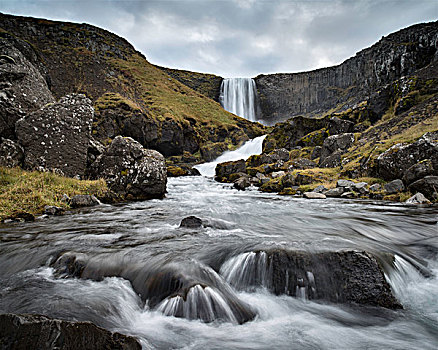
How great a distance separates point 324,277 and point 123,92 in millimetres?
48705

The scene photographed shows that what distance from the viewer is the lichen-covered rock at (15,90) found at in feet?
34.2

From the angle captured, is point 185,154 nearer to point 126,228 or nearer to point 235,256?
point 126,228

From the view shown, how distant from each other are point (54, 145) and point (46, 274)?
8.91 meters

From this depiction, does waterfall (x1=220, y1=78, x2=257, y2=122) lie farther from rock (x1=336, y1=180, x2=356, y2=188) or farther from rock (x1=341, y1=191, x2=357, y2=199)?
rock (x1=341, y1=191, x2=357, y2=199)

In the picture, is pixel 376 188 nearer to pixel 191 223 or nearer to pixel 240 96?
pixel 191 223

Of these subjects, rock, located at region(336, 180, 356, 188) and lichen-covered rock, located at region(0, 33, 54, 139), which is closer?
lichen-covered rock, located at region(0, 33, 54, 139)

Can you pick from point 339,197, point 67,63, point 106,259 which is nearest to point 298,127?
point 339,197

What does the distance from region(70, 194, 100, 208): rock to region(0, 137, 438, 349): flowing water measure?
2.44 metres

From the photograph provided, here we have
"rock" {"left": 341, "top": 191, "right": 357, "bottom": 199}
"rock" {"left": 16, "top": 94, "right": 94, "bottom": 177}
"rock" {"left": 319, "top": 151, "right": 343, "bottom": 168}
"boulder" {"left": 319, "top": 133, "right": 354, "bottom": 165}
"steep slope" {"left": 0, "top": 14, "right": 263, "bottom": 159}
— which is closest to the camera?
"rock" {"left": 16, "top": 94, "right": 94, "bottom": 177}

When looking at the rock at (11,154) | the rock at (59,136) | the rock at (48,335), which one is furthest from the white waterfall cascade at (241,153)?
the rock at (48,335)

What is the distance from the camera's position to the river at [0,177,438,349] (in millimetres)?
2867

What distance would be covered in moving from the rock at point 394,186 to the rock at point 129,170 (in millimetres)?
11755

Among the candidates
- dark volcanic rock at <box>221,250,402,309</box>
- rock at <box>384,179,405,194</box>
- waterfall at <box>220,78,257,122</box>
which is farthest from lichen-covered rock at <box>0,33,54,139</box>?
waterfall at <box>220,78,257,122</box>

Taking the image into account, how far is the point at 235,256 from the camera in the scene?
4.59 meters
